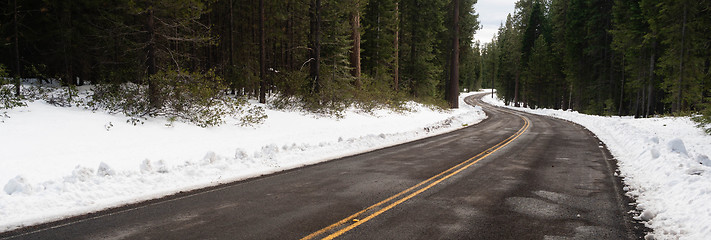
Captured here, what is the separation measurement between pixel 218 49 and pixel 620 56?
1573 inches

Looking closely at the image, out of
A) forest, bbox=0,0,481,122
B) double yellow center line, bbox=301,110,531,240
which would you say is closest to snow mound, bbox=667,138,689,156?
double yellow center line, bbox=301,110,531,240

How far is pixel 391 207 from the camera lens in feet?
20.1

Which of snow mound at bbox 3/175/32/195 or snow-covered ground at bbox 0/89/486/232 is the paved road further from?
snow mound at bbox 3/175/32/195

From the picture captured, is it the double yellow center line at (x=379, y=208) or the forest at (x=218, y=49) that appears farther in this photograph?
the forest at (x=218, y=49)

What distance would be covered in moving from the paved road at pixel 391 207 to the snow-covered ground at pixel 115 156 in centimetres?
87

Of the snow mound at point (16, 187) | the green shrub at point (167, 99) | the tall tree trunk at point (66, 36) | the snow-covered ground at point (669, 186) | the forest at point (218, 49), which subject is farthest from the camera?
the tall tree trunk at point (66, 36)

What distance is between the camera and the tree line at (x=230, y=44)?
1325 centimetres

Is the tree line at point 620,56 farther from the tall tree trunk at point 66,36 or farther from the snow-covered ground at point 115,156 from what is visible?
the tall tree trunk at point 66,36

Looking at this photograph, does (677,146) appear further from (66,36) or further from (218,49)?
(218,49)

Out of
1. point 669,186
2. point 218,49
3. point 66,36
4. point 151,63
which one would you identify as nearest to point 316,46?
point 151,63

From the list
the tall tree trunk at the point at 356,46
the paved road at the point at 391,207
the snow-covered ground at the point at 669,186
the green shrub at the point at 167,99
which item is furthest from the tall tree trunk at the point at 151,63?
the snow-covered ground at the point at 669,186

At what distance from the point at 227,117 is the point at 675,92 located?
30.9 m

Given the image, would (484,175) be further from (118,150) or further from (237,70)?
(237,70)

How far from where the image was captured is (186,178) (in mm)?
7938
